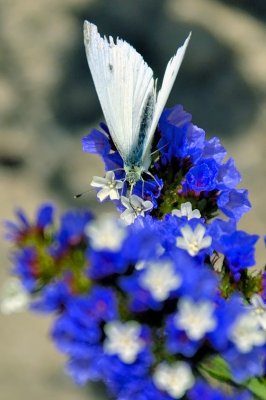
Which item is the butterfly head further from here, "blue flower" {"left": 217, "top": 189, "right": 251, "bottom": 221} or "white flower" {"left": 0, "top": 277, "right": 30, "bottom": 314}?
"white flower" {"left": 0, "top": 277, "right": 30, "bottom": 314}

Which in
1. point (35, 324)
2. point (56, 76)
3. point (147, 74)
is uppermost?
point (147, 74)

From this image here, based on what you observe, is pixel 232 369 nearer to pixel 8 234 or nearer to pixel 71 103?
pixel 8 234

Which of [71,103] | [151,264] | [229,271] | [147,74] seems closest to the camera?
[151,264]

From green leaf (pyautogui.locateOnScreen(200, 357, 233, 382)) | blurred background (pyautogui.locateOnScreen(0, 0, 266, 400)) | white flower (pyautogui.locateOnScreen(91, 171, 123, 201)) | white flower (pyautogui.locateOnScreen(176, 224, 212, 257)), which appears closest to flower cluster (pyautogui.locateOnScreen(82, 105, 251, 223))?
white flower (pyautogui.locateOnScreen(91, 171, 123, 201))

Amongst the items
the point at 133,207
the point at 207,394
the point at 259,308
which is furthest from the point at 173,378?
the point at 133,207

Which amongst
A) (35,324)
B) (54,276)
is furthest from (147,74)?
(35,324)

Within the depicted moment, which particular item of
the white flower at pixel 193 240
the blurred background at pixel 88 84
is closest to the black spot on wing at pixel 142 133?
the white flower at pixel 193 240
